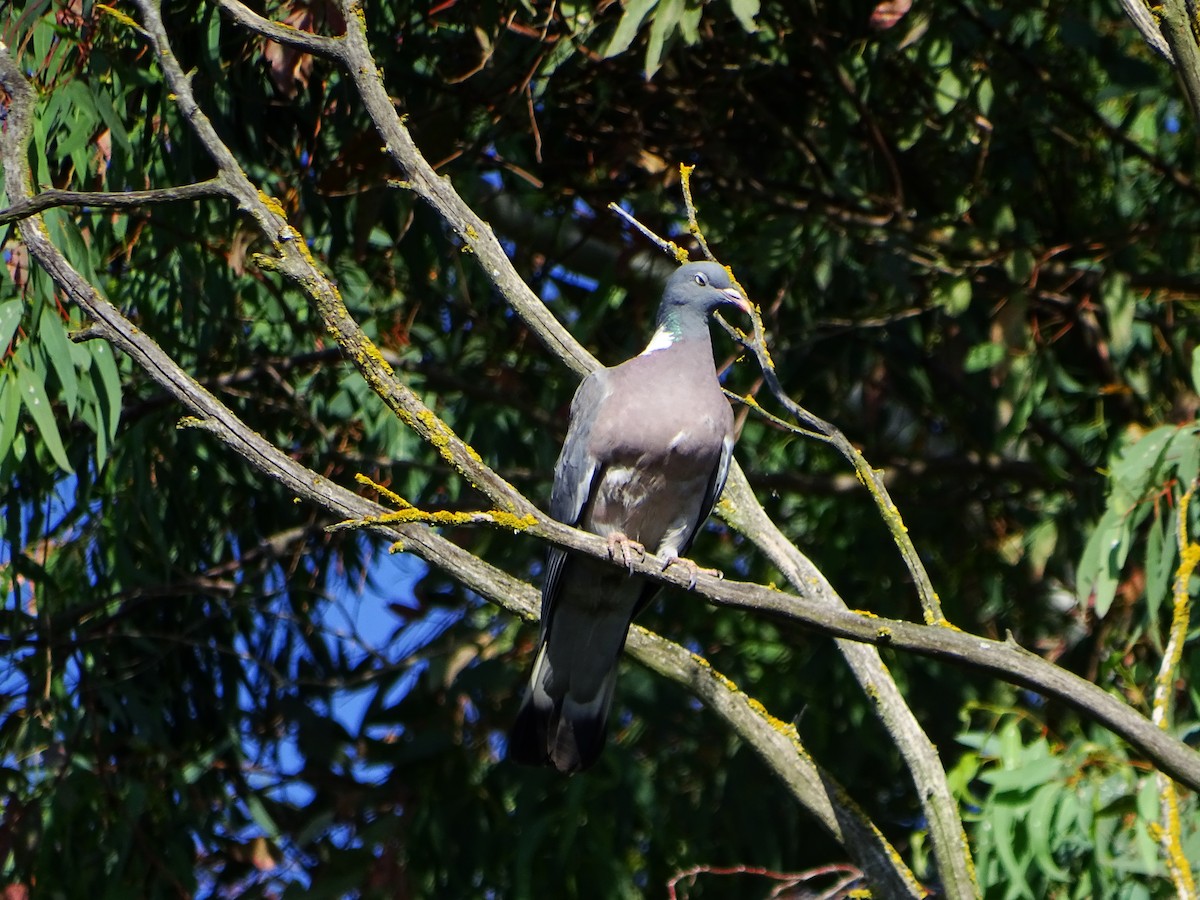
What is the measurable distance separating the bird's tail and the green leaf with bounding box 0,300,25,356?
1264 millimetres

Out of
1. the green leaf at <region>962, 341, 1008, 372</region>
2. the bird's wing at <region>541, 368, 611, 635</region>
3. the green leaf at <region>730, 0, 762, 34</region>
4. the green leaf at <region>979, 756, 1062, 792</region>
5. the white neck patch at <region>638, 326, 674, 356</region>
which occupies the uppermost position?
the green leaf at <region>730, 0, 762, 34</region>

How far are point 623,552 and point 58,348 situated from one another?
4.17 ft

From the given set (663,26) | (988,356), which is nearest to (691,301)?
(663,26)

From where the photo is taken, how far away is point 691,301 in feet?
11.1

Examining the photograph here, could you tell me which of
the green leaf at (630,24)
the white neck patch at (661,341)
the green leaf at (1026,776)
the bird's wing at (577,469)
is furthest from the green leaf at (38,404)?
the green leaf at (1026,776)

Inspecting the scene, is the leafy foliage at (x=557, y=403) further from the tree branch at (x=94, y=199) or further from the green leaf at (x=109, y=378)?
the tree branch at (x=94, y=199)

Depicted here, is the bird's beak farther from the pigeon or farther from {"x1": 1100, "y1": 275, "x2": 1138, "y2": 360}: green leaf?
{"x1": 1100, "y1": 275, "x2": 1138, "y2": 360}: green leaf

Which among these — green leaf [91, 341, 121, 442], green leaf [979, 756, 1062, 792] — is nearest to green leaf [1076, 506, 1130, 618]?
green leaf [979, 756, 1062, 792]

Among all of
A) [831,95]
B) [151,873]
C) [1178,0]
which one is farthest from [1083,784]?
[151,873]

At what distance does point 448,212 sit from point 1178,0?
1.37 m

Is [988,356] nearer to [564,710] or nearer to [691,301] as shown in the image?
[691,301]

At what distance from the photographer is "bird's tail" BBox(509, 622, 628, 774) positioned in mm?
3291

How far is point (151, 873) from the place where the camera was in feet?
13.0

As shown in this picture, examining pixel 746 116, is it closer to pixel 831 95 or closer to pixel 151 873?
pixel 831 95
